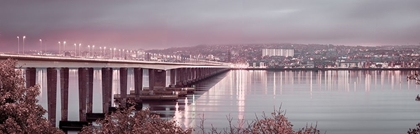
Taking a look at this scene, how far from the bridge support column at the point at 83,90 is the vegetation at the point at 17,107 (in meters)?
27.7

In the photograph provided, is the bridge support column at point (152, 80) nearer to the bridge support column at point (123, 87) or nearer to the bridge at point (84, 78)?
the bridge at point (84, 78)

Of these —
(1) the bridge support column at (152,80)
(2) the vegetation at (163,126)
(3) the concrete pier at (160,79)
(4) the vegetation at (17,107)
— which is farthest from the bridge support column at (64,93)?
(3) the concrete pier at (160,79)

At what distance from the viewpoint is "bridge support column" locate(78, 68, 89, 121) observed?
46000 mm

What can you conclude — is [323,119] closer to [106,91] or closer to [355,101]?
[106,91]

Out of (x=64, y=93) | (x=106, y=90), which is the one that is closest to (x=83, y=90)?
(x=64, y=93)

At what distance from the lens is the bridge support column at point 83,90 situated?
4600 centimetres

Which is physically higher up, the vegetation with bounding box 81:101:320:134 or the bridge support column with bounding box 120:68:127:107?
the vegetation with bounding box 81:101:320:134

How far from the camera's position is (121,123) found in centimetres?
1703

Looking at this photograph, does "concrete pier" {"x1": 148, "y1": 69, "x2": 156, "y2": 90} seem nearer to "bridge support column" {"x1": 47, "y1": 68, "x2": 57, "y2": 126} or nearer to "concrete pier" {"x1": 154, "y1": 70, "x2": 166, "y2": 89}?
"concrete pier" {"x1": 154, "y1": 70, "x2": 166, "y2": 89}

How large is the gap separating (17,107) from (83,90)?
104ft

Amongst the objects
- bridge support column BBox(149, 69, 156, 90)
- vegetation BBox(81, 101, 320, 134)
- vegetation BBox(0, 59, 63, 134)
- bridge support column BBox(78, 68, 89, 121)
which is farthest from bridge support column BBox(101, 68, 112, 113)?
vegetation BBox(81, 101, 320, 134)

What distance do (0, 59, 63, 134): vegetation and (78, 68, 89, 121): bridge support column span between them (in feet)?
90.9

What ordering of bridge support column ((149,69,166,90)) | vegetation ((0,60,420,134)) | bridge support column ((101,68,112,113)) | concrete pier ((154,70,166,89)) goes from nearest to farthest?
1. vegetation ((0,60,420,134))
2. bridge support column ((101,68,112,113))
3. bridge support column ((149,69,166,90))
4. concrete pier ((154,70,166,89))

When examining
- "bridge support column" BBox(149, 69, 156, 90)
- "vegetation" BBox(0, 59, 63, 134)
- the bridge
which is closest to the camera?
"vegetation" BBox(0, 59, 63, 134)
